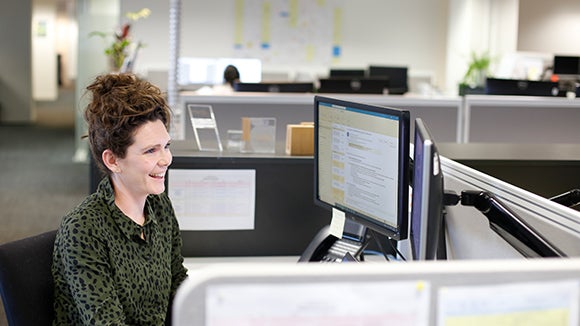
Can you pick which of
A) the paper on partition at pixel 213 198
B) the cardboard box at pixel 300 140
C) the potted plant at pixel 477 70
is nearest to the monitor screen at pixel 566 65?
the potted plant at pixel 477 70

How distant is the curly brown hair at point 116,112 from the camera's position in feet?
6.37

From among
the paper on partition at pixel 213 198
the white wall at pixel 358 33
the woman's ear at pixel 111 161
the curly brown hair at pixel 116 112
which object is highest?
the white wall at pixel 358 33

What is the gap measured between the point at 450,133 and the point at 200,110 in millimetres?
2365

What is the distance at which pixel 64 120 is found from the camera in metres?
16.1

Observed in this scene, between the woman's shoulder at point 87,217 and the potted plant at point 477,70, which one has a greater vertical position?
the potted plant at point 477,70

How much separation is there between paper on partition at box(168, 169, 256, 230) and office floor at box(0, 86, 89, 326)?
1834 mm

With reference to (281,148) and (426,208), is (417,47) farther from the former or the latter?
(426,208)

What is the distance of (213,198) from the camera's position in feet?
9.07

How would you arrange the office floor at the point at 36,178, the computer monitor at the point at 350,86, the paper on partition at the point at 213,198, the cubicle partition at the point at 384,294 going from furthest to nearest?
the office floor at the point at 36,178, the computer monitor at the point at 350,86, the paper on partition at the point at 213,198, the cubicle partition at the point at 384,294

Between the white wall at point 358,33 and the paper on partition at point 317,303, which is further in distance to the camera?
the white wall at point 358,33

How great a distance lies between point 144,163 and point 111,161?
8 centimetres

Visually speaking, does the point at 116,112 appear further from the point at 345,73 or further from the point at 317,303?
the point at 345,73

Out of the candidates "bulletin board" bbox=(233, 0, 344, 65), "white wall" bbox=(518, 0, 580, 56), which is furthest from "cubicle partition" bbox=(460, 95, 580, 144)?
"white wall" bbox=(518, 0, 580, 56)

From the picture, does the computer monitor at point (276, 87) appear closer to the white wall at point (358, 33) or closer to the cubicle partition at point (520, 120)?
the cubicle partition at point (520, 120)
